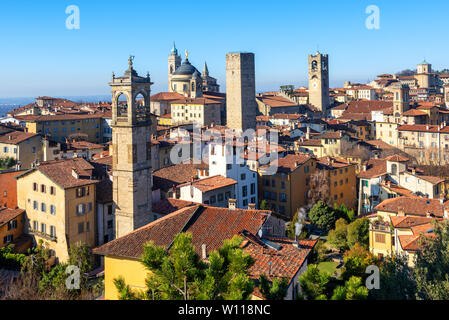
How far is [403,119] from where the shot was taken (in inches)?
2564

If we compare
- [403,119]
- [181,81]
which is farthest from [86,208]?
[181,81]

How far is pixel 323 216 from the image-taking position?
32000 mm

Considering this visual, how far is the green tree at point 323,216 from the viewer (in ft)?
105

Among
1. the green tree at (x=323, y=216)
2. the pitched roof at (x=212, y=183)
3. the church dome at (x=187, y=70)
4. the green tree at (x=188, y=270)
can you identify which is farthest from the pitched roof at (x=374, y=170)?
the church dome at (x=187, y=70)

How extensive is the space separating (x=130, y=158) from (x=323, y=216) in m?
13.5

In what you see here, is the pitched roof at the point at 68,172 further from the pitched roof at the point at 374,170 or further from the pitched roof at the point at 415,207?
the pitched roof at the point at 374,170

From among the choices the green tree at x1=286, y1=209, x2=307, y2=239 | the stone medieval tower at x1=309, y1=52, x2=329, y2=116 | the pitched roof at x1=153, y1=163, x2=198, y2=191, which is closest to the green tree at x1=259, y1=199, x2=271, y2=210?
the green tree at x1=286, y1=209, x2=307, y2=239

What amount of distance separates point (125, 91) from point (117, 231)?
25.1ft

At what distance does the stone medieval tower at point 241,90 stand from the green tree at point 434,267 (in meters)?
53.8

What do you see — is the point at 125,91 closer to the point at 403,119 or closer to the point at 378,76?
the point at 403,119

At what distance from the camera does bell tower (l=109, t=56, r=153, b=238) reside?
26080mm

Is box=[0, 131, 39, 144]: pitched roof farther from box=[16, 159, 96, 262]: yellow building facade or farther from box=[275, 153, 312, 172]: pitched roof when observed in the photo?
box=[275, 153, 312, 172]: pitched roof

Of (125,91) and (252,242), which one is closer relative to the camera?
(252,242)

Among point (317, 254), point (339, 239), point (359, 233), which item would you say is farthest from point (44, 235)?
point (359, 233)
